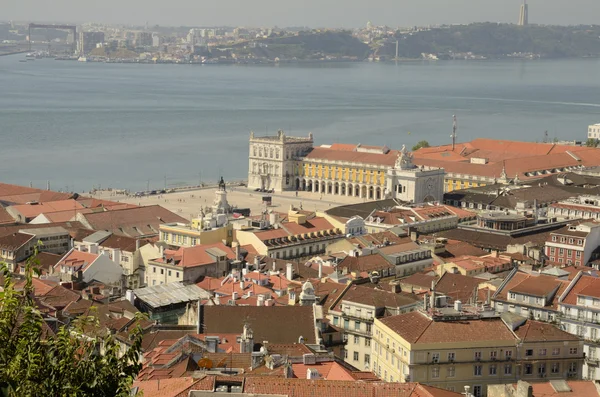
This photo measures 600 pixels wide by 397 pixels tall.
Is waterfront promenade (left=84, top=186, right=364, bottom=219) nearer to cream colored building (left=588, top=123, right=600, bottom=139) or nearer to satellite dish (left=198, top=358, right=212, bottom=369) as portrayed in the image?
cream colored building (left=588, top=123, right=600, bottom=139)

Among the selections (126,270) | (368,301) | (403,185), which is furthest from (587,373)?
(403,185)

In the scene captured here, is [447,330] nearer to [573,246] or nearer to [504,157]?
[573,246]

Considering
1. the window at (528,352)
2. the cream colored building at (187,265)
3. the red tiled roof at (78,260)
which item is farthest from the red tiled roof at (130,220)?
the window at (528,352)

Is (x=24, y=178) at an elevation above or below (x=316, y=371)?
below

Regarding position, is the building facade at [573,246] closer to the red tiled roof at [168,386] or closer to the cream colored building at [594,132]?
the red tiled roof at [168,386]

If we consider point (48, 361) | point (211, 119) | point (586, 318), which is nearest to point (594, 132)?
point (211, 119)

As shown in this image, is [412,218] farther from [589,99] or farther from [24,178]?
[589,99]
